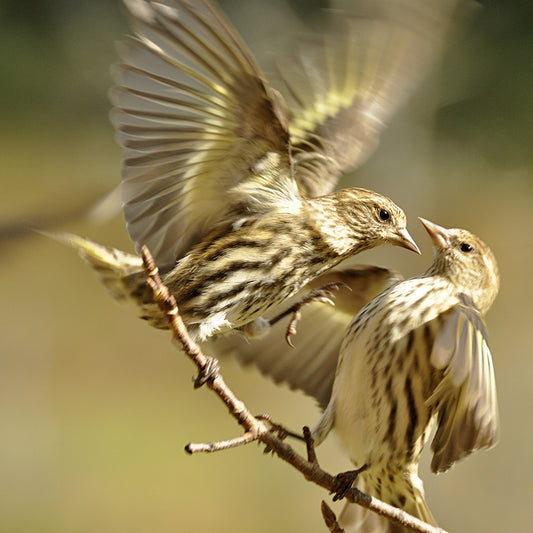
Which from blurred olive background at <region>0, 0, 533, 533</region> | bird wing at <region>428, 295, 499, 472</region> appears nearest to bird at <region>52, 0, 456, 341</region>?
bird wing at <region>428, 295, 499, 472</region>

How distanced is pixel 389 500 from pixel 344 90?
2.73ft

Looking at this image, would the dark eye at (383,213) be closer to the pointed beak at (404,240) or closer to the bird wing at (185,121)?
the pointed beak at (404,240)

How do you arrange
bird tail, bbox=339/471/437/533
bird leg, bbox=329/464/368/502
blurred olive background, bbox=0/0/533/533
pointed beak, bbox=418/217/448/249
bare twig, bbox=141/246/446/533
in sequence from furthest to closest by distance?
blurred olive background, bbox=0/0/533/533
pointed beak, bbox=418/217/448/249
bird tail, bbox=339/471/437/533
bird leg, bbox=329/464/368/502
bare twig, bbox=141/246/446/533

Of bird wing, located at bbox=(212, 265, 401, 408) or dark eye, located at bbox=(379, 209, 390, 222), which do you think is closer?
dark eye, located at bbox=(379, 209, 390, 222)

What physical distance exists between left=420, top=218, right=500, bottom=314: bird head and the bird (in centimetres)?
24

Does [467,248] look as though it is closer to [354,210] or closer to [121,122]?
[354,210]

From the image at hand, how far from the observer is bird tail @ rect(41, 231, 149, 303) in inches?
53.9

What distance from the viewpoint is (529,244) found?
471 centimetres

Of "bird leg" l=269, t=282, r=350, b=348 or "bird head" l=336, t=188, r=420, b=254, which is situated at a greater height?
"bird head" l=336, t=188, r=420, b=254

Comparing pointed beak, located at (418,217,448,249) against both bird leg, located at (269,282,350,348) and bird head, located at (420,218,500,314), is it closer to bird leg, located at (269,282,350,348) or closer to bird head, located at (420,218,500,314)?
bird head, located at (420,218,500,314)

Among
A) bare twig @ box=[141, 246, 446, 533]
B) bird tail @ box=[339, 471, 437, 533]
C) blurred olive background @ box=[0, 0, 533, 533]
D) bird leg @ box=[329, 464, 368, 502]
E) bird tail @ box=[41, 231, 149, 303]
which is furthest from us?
blurred olive background @ box=[0, 0, 533, 533]

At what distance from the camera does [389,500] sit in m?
1.53

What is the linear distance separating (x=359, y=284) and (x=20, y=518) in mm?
2934

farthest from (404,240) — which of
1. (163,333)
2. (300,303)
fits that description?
(163,333)
